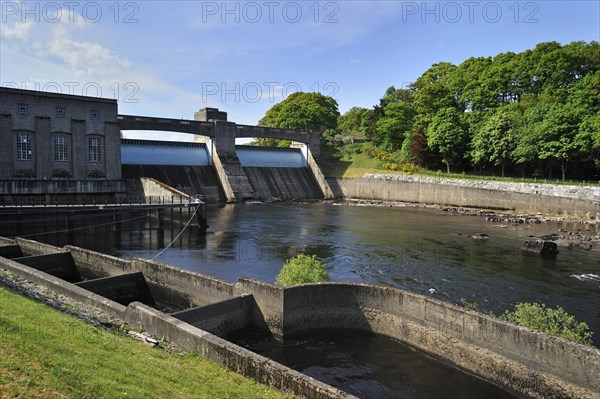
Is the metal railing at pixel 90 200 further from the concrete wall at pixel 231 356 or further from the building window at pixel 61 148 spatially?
the concrete wall at pixel 231 356

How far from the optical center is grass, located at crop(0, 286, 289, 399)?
617cm

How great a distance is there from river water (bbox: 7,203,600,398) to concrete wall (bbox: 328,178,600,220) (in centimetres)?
361

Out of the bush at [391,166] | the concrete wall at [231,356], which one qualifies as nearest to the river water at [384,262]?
the concrete wall at [231,356]

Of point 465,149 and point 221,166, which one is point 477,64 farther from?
point 221,166

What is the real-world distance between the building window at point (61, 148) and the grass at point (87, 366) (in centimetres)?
3477

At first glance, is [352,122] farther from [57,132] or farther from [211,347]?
[211,347]

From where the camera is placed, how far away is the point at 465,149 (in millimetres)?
60594

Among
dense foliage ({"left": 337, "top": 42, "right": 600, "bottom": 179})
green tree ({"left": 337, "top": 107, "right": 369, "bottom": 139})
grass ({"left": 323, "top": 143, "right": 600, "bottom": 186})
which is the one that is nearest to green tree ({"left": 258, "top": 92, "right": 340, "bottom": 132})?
grass ({"left": 323, "top": 143, "right": 600, "bottom": 186})

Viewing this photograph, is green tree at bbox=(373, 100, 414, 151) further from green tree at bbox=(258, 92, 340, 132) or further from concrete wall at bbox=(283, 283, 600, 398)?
concrete wall at bbox=(283, 283, 600, 398)

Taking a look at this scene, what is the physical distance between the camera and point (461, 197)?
51.4 m

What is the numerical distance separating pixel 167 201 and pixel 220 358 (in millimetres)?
30485

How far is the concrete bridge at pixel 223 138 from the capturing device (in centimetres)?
5252

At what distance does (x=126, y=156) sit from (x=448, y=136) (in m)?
42.3

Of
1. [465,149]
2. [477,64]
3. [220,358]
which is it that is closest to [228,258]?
[220,358]
